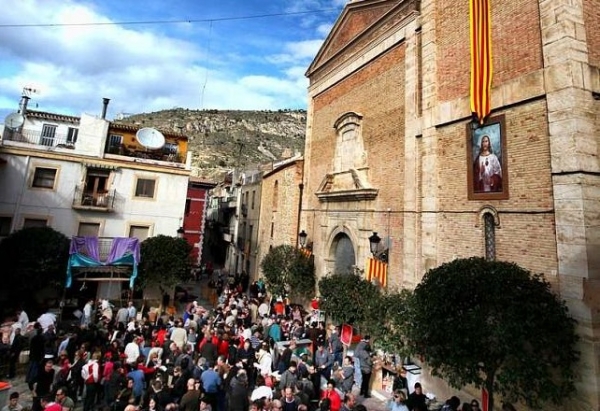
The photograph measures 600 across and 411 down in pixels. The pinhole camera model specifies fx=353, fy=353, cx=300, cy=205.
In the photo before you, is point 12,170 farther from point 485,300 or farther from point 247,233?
point 485,300

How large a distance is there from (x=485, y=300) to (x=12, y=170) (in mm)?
20864

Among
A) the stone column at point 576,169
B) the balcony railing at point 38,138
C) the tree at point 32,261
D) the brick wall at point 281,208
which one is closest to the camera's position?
the stone column at point 576,169

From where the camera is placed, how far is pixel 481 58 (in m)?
9.73

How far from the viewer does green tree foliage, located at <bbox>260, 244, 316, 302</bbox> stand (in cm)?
1753

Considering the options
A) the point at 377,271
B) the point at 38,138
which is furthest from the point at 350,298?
the point at 38,138

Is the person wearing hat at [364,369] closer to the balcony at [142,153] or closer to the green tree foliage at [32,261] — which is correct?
the green tree foliage at [32,261]

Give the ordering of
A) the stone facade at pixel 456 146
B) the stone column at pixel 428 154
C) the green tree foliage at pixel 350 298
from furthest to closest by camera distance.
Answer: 1. the green tree foliage at pixel 350 298
2. the stone column at pixel 428 154
3. the stone facade at pixel 456 146

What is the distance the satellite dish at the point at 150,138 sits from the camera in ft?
66.8

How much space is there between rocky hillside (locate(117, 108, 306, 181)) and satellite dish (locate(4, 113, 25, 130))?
42673 mm

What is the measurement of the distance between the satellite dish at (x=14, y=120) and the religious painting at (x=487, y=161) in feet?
76.4

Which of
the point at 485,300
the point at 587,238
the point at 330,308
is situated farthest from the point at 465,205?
the point at 330,308

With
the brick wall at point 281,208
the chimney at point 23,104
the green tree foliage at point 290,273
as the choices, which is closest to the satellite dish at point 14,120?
the chimney at point 23,104

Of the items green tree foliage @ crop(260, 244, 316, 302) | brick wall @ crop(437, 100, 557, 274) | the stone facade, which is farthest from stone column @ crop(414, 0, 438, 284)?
green tree foliage @ crop(260, 244, 316, 302)

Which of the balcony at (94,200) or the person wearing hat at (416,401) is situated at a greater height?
the balcony at (94,200)
